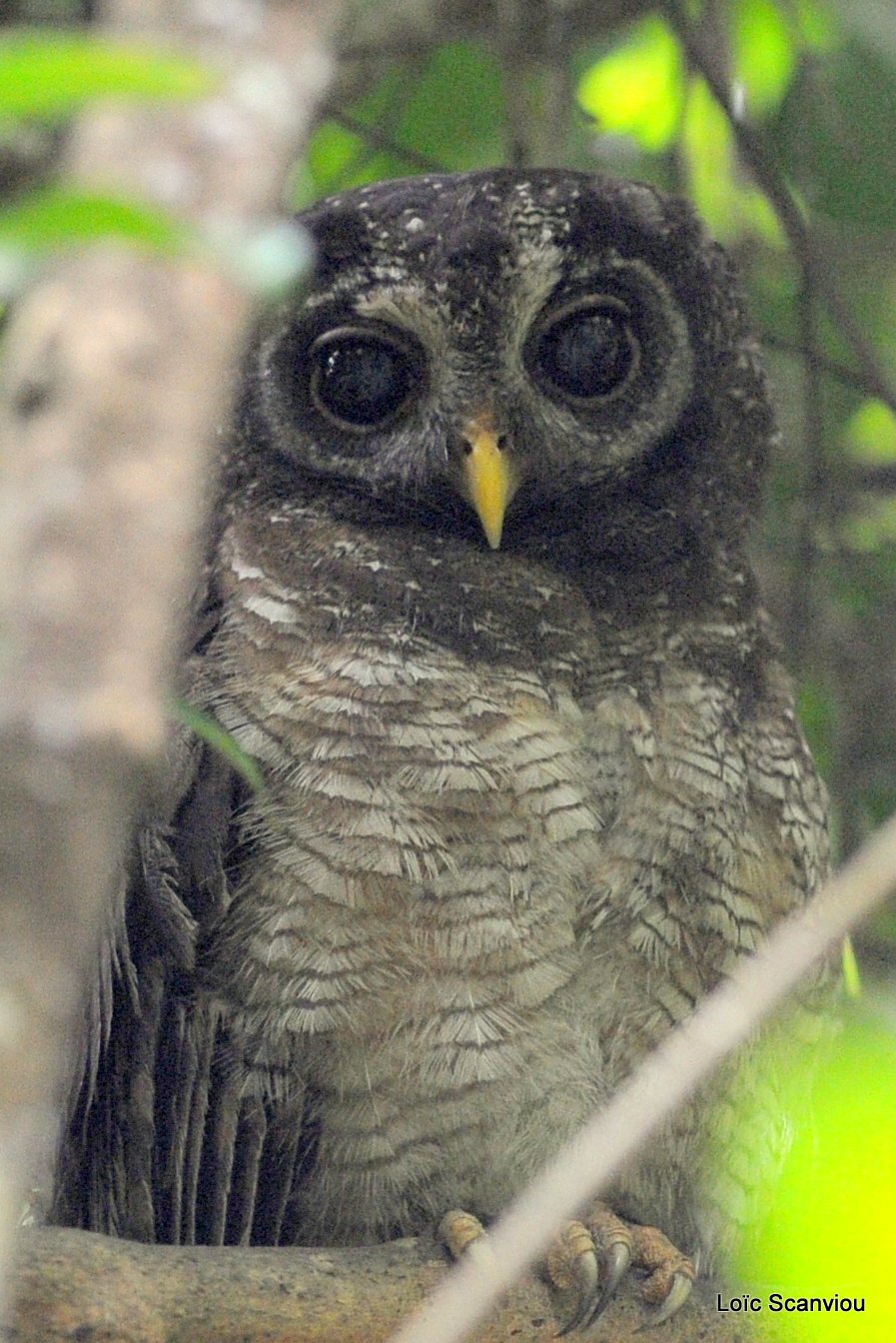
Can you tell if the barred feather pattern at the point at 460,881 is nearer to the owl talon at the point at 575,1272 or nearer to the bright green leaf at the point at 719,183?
the owl talon at the point at 575,1272

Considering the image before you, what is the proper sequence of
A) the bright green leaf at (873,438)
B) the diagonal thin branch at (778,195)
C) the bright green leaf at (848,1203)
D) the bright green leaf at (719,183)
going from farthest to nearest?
the bright green leaf at (873,438) → the bright green leaf at (719,183) → the diagonal thin branch at (778,195) → the bright green leaf at (848,1203)

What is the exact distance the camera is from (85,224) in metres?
0.97

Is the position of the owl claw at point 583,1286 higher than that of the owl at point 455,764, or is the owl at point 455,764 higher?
the owl at point 455,764

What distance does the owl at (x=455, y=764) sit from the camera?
8.76 ft

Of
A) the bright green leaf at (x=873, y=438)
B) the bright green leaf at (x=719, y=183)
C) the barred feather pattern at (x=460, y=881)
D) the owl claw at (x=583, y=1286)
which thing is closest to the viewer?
the owl claw at (x=583, y=1286)

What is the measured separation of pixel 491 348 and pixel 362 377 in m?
0.24

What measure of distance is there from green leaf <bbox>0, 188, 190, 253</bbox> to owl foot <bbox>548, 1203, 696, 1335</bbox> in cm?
192

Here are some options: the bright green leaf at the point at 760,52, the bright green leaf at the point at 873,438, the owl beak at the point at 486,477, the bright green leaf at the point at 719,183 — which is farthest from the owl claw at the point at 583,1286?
the bright green leaf at the point at 760,52

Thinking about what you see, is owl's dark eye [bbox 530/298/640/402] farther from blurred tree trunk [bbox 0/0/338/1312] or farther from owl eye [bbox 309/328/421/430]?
blurred tree trunk [bbox 0/0/338/1312]

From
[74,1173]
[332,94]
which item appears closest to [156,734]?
[74,1173]

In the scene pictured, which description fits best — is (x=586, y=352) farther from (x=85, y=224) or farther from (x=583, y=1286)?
(x=85, y=224)

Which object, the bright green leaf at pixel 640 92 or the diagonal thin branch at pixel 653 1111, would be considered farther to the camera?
the bright green leaf at pixel 640 92

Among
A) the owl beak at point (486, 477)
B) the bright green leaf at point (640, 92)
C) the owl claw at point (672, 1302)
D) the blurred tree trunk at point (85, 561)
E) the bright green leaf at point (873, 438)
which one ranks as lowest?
the owl claw at point (672, 1302)

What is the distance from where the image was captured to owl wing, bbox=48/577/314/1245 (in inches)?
106
